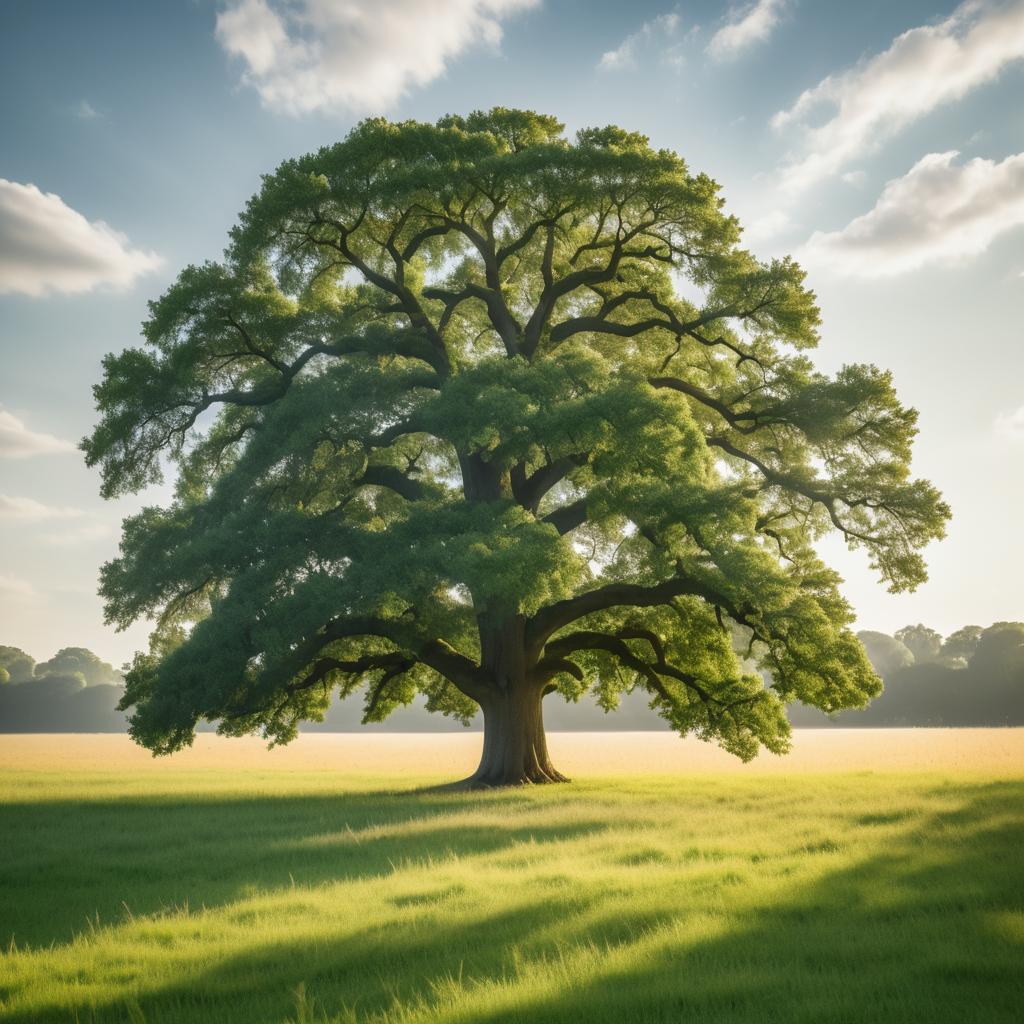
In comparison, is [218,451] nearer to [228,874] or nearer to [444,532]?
[444,532]

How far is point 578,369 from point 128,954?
14.7 meters

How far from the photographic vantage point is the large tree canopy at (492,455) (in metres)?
17.5

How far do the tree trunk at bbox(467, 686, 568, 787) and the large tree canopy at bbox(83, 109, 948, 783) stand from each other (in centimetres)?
8

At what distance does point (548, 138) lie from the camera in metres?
21.5

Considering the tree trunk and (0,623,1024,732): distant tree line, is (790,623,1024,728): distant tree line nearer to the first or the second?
(0,623,1024,732): distant tree line

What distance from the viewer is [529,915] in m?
7.58

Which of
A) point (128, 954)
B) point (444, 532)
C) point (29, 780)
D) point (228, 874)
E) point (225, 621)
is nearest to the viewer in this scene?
point (128, 954)

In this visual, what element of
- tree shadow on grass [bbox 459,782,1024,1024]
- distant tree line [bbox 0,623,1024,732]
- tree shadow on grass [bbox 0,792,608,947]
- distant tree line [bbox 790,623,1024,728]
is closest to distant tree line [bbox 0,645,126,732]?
distant tree line [bbox 0,623,1024,732]

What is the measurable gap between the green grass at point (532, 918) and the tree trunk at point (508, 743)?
6.07m

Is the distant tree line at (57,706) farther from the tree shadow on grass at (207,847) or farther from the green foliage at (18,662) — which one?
the tree shadow on grass at (207,847)

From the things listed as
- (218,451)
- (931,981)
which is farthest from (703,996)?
(218,451)

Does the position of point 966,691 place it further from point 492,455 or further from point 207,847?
point 207,847

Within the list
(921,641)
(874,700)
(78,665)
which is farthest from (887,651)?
(78,665)

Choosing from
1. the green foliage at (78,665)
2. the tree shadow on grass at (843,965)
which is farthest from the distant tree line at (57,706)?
the tree shadow on grass at (843,965)
